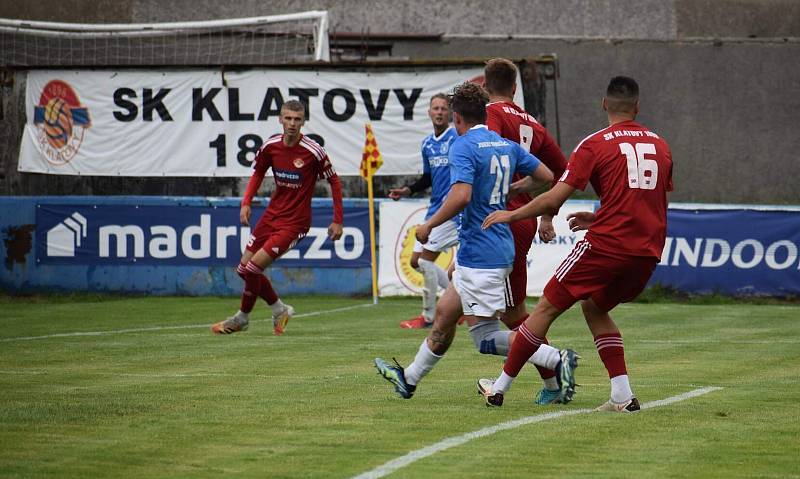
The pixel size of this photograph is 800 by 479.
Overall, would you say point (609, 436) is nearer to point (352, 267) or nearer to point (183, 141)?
point (352, 267)

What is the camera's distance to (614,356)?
808 centimetres

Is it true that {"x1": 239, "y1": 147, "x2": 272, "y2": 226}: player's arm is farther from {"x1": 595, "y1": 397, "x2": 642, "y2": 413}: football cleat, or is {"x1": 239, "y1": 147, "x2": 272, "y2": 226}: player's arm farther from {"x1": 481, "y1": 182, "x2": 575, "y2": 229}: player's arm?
{"x1": 595, "y1": 397, "x2": 642, "y2": 413}: football cleat

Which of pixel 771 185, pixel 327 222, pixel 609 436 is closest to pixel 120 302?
pixel 327 222

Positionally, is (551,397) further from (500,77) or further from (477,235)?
(500,77)

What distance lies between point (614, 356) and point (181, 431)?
2708mm

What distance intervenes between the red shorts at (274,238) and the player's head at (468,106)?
6143 mm

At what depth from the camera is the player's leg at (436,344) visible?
332 inches

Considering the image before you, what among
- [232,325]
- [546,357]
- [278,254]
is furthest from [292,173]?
[546,357]

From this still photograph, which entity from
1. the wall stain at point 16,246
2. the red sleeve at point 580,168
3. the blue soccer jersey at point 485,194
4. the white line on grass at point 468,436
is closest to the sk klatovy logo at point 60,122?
the wall stain at point 16,246

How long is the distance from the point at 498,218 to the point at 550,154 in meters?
1.80

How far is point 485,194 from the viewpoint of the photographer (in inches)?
331

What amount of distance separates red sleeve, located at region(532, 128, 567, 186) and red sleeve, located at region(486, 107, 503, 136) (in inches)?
15.8

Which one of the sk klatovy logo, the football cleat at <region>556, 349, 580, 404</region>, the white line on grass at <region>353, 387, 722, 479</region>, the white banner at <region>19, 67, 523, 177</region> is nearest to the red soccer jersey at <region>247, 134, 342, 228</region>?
the white line on grass at <region>353, 387, 722, 479</region>

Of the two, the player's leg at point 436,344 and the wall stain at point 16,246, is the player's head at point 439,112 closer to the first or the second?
the player's leg at point 436,344
